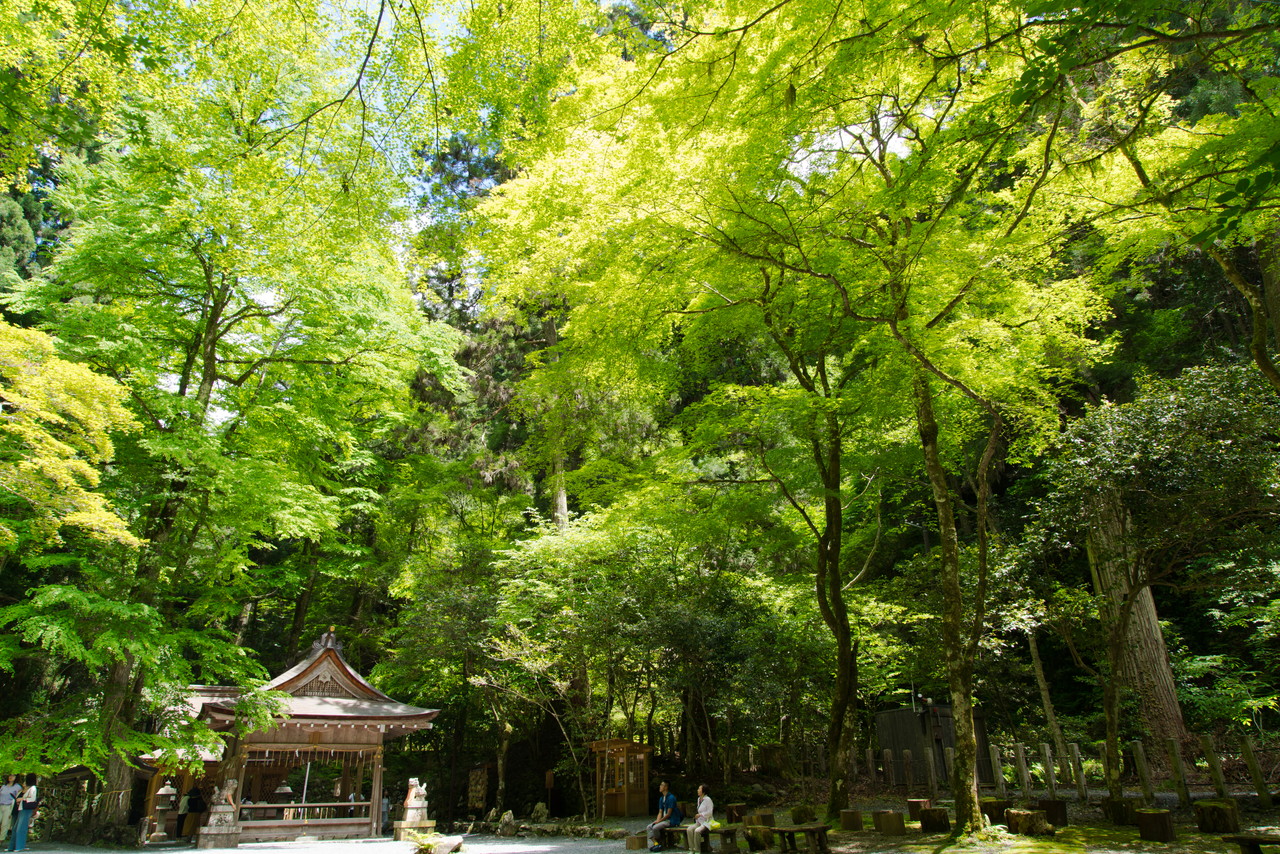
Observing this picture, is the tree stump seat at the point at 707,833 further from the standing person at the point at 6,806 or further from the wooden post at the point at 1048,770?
the standing person at the point at 6,806

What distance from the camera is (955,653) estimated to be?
6789mm

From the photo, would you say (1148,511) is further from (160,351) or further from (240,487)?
(160,351)

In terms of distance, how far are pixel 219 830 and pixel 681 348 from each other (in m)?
10.4

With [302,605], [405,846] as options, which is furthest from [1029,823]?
[302,605]

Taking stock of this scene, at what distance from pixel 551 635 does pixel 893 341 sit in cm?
739

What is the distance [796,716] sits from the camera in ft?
43.9

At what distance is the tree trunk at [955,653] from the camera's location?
252 inches

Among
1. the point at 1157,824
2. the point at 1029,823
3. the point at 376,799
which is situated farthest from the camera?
the point at 376,799

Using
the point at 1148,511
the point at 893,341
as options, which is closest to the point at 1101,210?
the point at 893,341

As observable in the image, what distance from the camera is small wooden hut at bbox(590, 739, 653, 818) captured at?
39.2ft

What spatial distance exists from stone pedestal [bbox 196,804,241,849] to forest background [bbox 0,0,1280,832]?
155cm

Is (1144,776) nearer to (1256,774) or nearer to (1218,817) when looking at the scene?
(1256,774)

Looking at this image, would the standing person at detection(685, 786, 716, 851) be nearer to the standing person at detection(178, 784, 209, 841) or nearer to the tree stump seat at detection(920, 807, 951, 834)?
the tree stump seat at detection(920, 807, 951, 834)

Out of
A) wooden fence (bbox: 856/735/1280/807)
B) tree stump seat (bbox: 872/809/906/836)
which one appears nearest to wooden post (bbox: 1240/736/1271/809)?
wooden fence (bbox: 856/735/1280/807)
